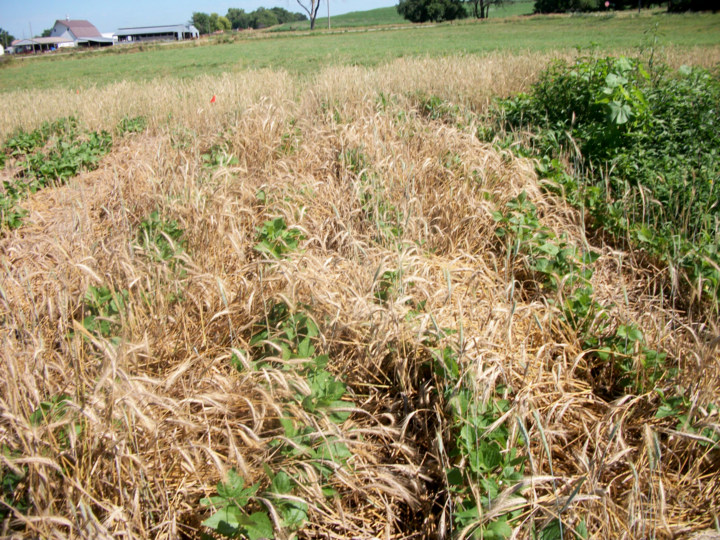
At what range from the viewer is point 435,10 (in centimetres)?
6481

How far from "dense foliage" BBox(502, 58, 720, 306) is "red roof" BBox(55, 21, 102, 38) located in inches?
5254

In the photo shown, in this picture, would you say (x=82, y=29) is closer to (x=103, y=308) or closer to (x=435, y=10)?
(x=435, y=10)

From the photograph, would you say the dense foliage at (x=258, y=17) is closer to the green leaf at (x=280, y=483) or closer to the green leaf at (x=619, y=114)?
the green leaf at (x=619, y=114)

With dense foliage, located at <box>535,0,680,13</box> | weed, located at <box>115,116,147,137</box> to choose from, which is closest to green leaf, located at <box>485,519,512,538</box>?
weed, located at <box>115,116,147,137</box>

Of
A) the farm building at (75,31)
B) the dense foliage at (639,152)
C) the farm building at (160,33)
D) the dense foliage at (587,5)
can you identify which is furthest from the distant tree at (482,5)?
the farm building at (75,31)

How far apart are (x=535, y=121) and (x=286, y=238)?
3.89m

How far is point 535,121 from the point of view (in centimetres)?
538

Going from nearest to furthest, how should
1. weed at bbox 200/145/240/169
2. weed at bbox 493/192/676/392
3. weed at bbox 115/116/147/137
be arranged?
weed at bbox 493/192/676/392 → weed at bbox 200/145/240/169 → weed at bbox 115/116/147/137

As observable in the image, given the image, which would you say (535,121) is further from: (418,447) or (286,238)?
(418,447)

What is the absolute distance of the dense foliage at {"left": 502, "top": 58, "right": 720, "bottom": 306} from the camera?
10.7 ft

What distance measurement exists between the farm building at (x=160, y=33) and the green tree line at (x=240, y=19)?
664 centimetres

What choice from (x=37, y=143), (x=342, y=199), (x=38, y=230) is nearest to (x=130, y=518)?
(x=342, y=199)

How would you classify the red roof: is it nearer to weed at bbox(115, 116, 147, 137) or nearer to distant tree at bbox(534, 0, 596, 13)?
distant tree at bbox(534, 0, 596, 13)

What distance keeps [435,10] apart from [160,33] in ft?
222
